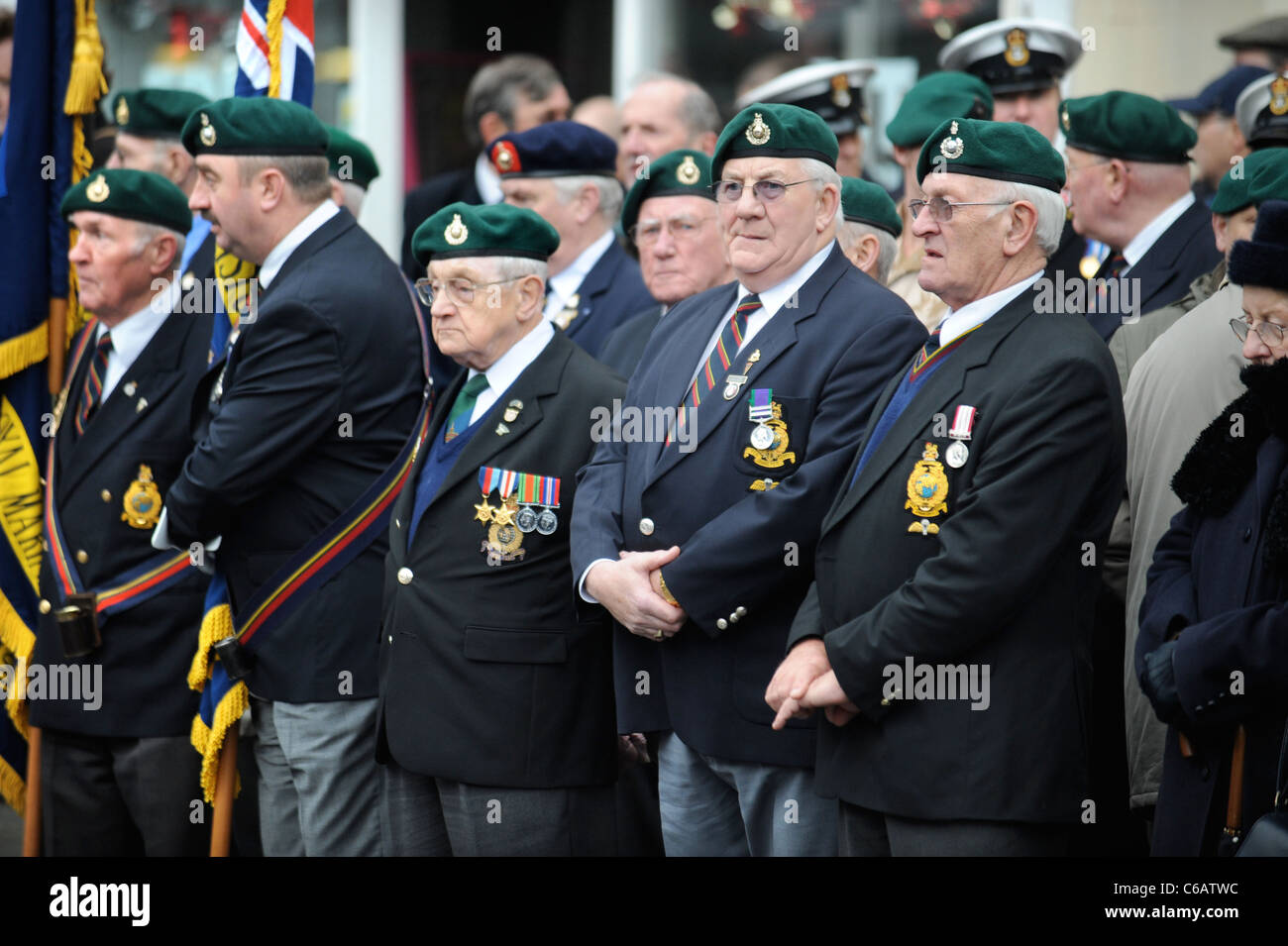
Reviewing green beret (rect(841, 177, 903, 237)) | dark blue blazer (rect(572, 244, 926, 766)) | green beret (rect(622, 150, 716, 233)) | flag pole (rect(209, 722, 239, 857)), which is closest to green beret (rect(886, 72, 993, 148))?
green beret (rect(841, 177, 903, 237))

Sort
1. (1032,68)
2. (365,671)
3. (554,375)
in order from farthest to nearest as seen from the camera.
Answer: (1032,68), (365,671), (554,375)

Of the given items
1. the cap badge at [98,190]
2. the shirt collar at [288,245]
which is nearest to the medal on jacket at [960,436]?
the shirt collar at [288,245]

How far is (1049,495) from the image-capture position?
3391 millimetres

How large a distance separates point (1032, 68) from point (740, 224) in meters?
2.60

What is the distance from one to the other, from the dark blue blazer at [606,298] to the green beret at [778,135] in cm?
159

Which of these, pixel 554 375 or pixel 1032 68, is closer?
pixel 554 375

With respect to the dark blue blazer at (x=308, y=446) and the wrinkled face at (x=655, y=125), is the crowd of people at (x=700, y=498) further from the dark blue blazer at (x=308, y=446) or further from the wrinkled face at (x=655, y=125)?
the wrinkled face at (x=655, y=125)

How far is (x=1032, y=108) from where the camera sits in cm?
622

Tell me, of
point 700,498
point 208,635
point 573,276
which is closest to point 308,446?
point 208,635

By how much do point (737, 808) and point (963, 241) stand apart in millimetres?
1475

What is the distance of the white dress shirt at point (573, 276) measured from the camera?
228 inches

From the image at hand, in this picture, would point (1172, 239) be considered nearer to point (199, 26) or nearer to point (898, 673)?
point (898, 673)

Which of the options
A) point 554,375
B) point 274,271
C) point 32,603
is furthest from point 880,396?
point 32,603

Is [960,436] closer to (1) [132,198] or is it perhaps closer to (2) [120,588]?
(2) [120,588]
